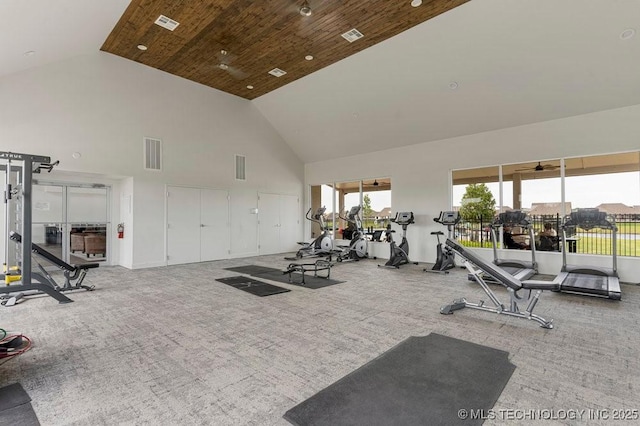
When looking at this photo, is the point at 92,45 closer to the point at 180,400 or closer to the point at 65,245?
the point at 65,245

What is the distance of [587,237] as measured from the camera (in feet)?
21.0

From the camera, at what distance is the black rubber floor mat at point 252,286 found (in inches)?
202

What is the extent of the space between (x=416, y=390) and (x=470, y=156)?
660cm

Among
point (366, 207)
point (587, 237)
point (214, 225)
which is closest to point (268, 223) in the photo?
point (214, 225)

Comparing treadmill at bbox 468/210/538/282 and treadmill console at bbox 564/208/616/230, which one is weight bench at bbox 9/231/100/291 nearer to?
treadmill at bbox 468/210/538/282

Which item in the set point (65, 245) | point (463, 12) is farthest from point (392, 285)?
point (65, 245)

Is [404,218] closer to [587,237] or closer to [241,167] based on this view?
[587,237]

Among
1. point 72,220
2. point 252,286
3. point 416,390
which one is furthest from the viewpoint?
point 72,220

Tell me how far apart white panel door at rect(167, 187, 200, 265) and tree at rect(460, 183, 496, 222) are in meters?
6.93

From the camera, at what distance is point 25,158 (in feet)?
13.2

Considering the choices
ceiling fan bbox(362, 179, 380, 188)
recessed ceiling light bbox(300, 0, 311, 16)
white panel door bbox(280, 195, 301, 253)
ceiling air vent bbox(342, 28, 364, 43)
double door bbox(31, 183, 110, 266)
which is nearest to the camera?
recessed ceiling light bbox(300, 0, 311, 16)

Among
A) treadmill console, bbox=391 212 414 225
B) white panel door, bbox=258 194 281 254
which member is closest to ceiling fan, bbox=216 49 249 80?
white panel door, bbox=258 194 281 254

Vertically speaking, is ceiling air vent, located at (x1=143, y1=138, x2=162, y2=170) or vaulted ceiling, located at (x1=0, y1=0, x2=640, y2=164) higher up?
vaulted ceiling, located at (x1=0, y1=0, x2=640, y2=164)

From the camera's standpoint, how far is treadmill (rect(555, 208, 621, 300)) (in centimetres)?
472
